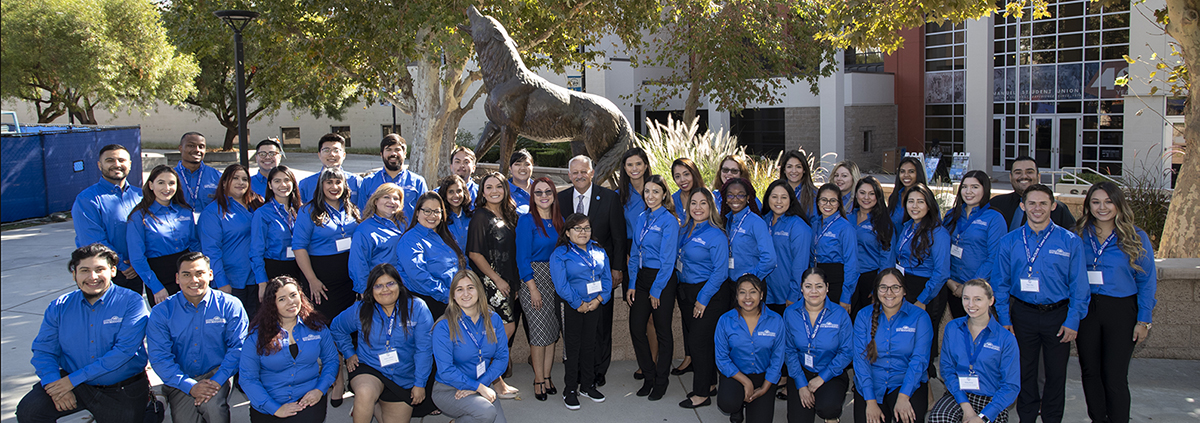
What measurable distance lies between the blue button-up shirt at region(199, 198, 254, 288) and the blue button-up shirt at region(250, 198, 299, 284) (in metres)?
0.07

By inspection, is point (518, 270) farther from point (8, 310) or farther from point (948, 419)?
point (8, 310)

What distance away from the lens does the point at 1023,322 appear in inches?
163

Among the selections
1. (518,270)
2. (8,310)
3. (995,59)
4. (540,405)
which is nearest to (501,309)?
(518,270)

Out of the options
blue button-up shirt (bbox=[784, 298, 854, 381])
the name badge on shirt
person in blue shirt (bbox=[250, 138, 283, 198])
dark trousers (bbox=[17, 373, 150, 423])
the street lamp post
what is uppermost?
the street lamp post

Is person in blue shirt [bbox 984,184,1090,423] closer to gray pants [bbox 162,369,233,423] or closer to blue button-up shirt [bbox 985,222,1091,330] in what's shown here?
blue button-up shirt [bbox 985,222,1091,330]

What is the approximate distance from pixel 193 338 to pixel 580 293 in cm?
210

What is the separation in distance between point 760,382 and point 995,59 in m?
21.2

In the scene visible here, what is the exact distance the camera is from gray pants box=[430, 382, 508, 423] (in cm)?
394

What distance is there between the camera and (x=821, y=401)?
4086 millimetres

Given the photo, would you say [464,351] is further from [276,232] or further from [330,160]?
[330,160]

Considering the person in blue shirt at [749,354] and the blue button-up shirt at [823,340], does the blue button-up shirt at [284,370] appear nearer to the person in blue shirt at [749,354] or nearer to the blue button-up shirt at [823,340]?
the person in blue shirt at [749,354]

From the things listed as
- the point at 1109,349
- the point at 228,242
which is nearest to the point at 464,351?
the point at 228,242

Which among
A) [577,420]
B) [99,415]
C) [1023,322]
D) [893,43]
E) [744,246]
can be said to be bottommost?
[577,420]

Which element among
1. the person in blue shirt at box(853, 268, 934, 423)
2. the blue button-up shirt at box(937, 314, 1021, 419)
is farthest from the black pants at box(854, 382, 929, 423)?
the blue button-up shirt at box(937, 314, 1021, 419)
